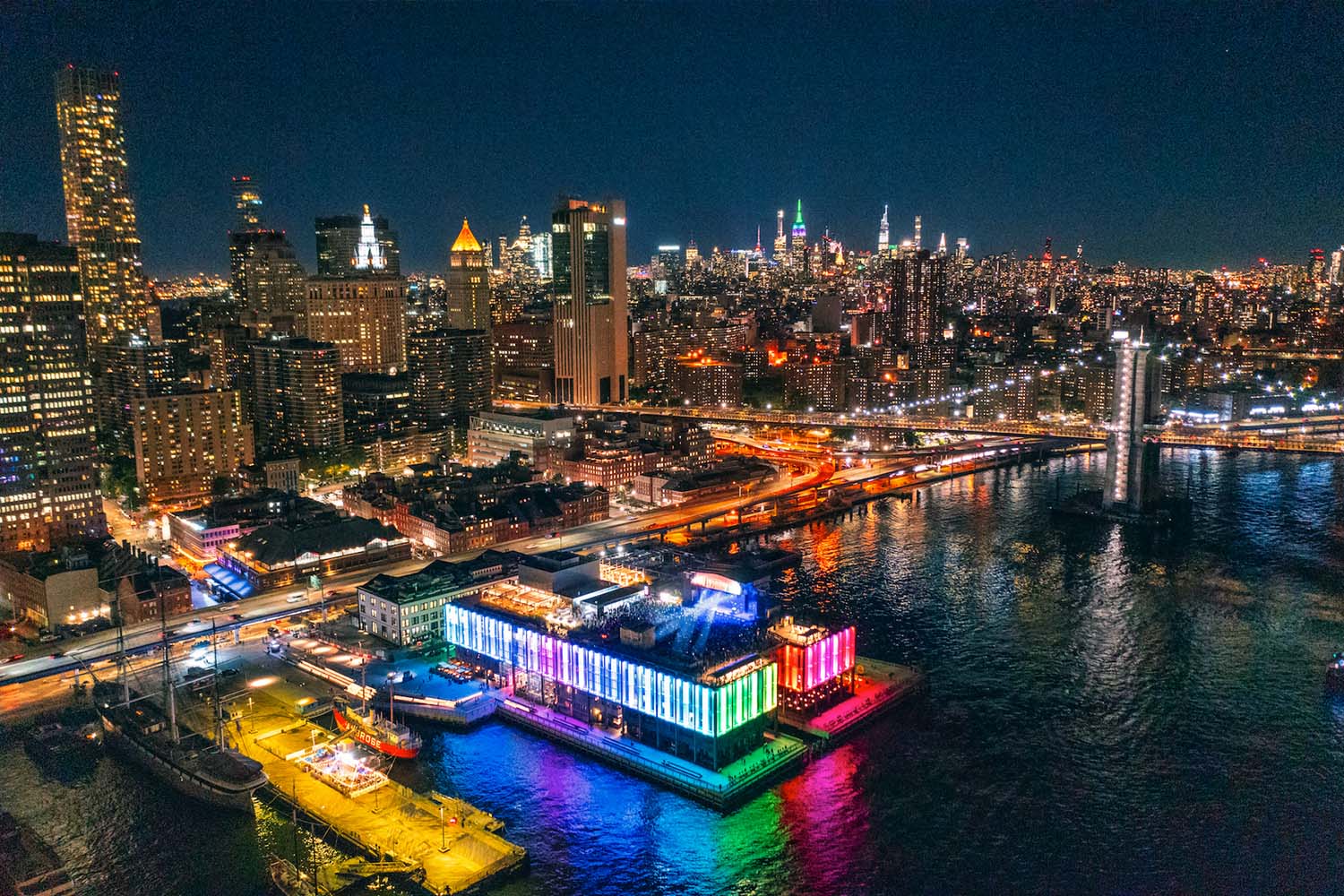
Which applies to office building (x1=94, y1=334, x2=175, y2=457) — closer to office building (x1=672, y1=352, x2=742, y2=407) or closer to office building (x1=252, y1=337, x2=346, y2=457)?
office building (x1=252, y1=337, x2=346, y2=457)

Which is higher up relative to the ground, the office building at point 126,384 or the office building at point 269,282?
the office building at point 269,282

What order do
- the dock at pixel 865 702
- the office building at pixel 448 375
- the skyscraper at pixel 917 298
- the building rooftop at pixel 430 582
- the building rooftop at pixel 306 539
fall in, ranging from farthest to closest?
the skyscraper at pixel 917 298 → the office building at pixel 448 375 → the building rooftop at pixel 306 539 → the building rooftop at pixel 430 582 → the dock at pixel 865 702

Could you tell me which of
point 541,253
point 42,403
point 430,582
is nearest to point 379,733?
point 430,582

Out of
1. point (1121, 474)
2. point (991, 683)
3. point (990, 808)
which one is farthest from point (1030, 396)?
point (990, 808)

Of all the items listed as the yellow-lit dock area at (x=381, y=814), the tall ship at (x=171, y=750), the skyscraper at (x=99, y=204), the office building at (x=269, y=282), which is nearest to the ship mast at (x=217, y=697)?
the tall ship at (x=171, y=750)

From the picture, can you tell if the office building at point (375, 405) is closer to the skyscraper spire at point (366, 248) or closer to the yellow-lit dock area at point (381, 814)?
the skyscraper spire at point (366, 248)

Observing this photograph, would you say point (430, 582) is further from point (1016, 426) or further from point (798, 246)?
point (798, 246)

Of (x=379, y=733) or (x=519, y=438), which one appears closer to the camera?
(x=379, y=733)
